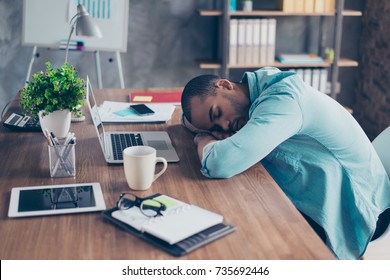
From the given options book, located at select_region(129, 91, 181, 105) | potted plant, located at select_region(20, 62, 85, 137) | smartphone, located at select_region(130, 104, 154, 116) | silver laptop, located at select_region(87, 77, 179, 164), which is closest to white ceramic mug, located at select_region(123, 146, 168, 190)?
silver laptop, located at select_region(87, 77, 179, 164)

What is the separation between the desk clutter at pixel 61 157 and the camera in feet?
5.50

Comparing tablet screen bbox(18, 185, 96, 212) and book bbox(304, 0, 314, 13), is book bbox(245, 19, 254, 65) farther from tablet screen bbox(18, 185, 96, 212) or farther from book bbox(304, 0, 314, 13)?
tablet screen bbox(18, 185, 96, 212)

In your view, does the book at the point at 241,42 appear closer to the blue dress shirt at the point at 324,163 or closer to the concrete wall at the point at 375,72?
the concrete wall at the point at 375,72

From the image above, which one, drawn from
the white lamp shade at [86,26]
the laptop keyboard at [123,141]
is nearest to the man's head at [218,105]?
the laptop keyboard at [123,141]

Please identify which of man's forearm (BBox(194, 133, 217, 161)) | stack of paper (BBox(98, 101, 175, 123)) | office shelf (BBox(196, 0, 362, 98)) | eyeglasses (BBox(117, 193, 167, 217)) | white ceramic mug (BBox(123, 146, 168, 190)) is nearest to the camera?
eyeglasses (BBox(117, 193, 167, 217))

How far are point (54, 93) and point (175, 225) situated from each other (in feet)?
2.74

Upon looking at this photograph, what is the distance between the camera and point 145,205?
1434mm

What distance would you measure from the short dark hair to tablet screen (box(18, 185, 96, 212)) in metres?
0.51

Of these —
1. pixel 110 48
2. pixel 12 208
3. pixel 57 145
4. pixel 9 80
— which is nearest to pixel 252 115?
pixel 57 145

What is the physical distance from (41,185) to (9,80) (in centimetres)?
309

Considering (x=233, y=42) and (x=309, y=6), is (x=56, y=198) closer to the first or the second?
(x=233, y=42)

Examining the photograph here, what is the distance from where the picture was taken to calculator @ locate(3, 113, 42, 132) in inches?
85.1

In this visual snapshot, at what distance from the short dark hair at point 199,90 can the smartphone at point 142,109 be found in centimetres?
44

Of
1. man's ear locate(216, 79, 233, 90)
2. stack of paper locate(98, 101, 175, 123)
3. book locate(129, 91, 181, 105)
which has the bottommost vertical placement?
stack of paper locate(98, 101, 175, 123)
